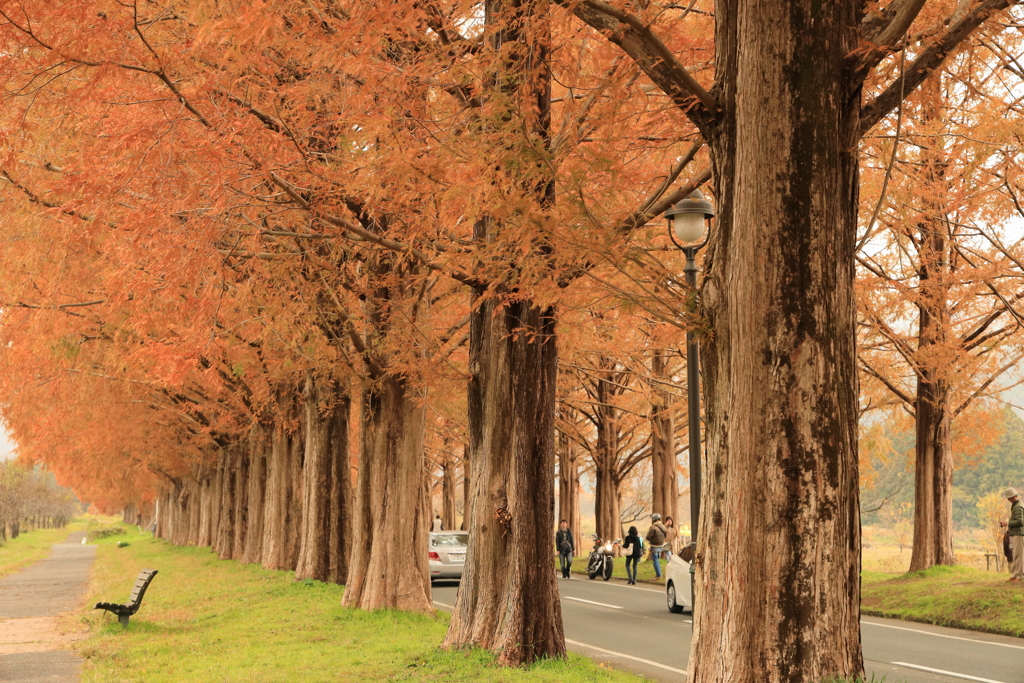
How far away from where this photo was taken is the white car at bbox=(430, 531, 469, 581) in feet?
87.4

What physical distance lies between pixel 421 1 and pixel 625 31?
2.77m

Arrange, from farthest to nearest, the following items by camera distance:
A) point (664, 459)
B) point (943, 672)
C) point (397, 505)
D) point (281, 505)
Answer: point (664, 459), point (281, 505), point (397, 505), point (943, 672)

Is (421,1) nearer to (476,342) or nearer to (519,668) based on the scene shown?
(476,342)

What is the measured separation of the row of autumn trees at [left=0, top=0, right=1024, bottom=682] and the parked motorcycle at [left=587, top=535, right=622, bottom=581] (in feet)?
26.5

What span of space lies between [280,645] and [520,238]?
25.5 ft

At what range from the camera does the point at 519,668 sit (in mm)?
10266

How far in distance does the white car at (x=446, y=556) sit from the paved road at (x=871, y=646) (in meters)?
7.25

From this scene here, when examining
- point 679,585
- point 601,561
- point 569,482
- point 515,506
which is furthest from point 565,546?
point 515,506

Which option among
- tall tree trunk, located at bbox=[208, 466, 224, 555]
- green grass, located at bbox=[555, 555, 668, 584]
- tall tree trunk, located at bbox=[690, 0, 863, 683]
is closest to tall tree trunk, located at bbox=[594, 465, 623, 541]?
green grass, located at bbox=[555, 555, 668, 584]

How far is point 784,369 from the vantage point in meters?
5.60

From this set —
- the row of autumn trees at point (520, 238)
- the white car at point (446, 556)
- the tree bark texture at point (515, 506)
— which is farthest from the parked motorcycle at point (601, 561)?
the tree bark texture at point (515, 506)

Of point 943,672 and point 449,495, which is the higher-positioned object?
point 449,495

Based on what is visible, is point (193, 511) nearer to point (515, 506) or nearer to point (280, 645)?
point (280, 645)

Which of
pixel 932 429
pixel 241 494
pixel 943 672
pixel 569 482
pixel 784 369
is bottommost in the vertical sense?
pixel 943 672
